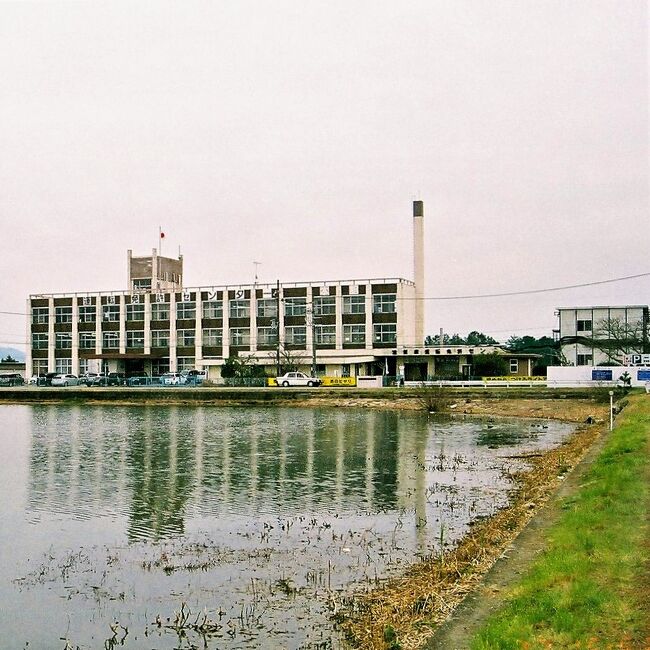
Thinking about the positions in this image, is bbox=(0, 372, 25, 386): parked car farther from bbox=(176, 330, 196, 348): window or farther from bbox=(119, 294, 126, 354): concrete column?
bbox=(176, 330, 196, 348): window

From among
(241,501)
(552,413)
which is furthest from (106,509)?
(552,413)

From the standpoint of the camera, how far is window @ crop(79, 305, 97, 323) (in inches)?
3652

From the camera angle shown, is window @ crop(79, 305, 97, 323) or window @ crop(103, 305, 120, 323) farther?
window @ crop(79, 305, 97, 323)

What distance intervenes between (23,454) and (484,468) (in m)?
17.1

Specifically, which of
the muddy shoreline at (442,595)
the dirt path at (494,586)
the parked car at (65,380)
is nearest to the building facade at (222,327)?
the parked car at (65,380)

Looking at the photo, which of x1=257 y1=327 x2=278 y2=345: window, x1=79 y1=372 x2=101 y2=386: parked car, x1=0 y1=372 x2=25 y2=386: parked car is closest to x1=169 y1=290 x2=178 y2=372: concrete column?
x1=79 y1=372 x2=101 y2=386: parked car

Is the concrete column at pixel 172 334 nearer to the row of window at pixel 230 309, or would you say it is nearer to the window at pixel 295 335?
the row of window at pixel 230 309

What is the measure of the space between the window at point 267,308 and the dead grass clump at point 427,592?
69759 millimetres

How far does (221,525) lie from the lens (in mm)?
16109

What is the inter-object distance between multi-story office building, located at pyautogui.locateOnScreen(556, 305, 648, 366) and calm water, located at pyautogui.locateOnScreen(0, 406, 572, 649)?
138ft

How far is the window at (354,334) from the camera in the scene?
266 feet

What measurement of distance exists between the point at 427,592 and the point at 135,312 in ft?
277

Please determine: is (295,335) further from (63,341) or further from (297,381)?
(63,341)

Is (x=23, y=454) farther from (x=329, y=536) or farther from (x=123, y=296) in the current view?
(x=123, y=296)
